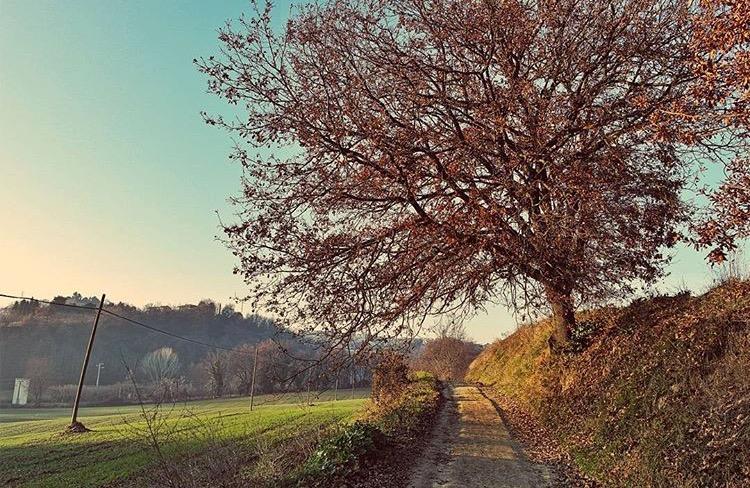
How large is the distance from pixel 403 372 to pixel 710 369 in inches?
668

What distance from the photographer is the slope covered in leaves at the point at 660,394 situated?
683 centimetres

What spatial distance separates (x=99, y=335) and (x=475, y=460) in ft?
274

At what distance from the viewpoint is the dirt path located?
8.88 meters

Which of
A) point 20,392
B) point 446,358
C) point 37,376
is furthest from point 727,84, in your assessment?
point 37,376

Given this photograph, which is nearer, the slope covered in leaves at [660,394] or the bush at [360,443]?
the slope covered in leaves at [660,394]

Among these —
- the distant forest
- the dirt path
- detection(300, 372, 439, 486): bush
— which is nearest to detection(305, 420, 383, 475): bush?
detection(300, 372, 439, 486): bush

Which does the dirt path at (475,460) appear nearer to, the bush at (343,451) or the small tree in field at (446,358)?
the bush at (343,451)

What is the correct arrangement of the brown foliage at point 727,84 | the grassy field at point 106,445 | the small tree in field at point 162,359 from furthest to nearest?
the small tree in field at point 162,359
the grassy field at point 106,445
the brown foliage at point 727,84

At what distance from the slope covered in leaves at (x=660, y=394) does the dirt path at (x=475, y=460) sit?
3.53ft

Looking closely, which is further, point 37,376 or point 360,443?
point 37,376

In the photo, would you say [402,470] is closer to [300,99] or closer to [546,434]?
[546,434]

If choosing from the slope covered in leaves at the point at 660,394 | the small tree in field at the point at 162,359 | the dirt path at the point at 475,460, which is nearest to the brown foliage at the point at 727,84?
the slope covered in leaves at the point at 660,394

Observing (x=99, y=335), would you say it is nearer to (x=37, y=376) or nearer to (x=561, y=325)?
(x=37, y=376)

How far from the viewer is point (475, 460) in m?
10.4
